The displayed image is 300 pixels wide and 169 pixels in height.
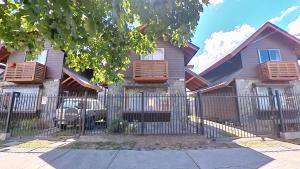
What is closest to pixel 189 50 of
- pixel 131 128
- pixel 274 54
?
pixel 274 54

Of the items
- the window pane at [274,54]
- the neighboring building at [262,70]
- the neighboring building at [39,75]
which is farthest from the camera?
the window pane at [274,54]

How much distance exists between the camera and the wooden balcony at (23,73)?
15.5 m

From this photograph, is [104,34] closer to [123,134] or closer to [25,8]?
[25,8]

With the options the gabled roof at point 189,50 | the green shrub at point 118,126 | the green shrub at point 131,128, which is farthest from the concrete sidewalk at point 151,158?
the gabled roof at point 189,50

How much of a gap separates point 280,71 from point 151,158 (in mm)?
13788

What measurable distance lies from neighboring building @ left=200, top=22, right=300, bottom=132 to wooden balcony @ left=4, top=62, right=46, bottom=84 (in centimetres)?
1474

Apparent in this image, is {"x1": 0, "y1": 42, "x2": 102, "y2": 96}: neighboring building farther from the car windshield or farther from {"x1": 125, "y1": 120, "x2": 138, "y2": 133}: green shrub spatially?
{"x1": 125, "y1": 120, "x2": 138, "y2": 133}: green shrub

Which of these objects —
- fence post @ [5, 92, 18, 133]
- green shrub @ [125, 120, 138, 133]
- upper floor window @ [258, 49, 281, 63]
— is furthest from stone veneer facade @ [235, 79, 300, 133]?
fence post @ [5, 92, 18, 133]

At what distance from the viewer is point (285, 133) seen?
9844 millimetres

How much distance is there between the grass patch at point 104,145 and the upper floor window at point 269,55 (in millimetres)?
13976

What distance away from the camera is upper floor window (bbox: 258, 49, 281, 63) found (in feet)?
55.6

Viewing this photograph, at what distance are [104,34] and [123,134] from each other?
18.7ft

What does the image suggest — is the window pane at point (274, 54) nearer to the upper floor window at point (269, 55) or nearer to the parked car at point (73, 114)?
the upper floor window at point (269, 55)

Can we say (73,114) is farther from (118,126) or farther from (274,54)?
(274,54)
